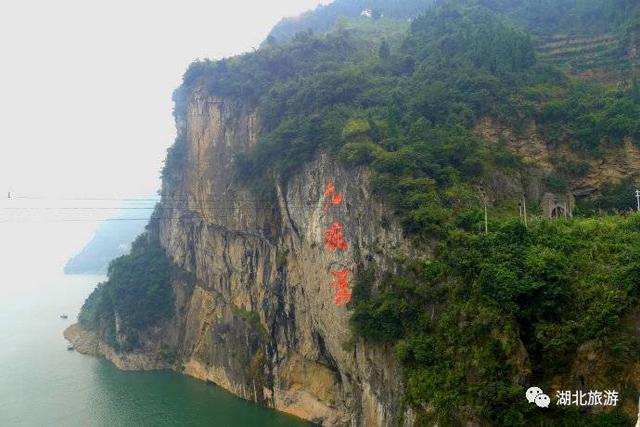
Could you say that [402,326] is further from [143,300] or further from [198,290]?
[143,300]

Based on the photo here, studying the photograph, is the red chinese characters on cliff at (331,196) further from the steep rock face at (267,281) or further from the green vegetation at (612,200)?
the green vegetation at (612,200)

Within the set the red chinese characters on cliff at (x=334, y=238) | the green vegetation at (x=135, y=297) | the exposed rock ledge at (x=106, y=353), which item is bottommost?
the exposed rock ledge at (x=106, y=353)

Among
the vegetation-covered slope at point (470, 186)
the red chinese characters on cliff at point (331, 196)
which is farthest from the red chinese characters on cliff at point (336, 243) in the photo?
Answer: the vegetation-covered slope at point (470, 186)

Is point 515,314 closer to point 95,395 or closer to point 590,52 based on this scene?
point 590,52

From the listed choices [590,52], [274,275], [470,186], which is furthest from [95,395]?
[590,52]

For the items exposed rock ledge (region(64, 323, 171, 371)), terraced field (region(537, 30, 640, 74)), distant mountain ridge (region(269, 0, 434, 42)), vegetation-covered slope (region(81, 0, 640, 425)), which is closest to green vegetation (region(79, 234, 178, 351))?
vegetation-covered slope (region(81, 0, 640, 425))

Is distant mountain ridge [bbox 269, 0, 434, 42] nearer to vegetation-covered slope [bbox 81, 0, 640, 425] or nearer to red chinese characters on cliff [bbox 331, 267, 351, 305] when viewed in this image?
vegetation-covered slope [bbox 81, 0, 640, 425]
